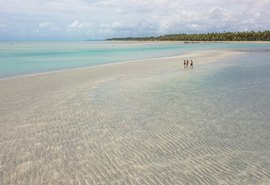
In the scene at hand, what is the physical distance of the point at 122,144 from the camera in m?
7.95

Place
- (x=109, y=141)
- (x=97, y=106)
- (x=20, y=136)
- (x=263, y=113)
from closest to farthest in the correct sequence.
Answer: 1. (x=109, y=141)
2. (x=20, y=136)
3. (x=263, y=113)
4. (x=97, y=106)

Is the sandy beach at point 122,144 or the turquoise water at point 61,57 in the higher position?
the sandy beach at point 122,144

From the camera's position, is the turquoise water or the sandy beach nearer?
the sandy beach

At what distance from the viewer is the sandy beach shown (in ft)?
20.2

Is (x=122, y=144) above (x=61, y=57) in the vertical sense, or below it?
above

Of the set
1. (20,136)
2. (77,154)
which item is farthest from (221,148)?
(20,136)

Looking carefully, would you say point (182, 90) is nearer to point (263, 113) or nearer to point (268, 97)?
point (268, 97)

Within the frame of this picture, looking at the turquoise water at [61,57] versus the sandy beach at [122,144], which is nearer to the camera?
the sandy beach at [122,144]

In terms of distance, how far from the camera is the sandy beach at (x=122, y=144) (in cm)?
616

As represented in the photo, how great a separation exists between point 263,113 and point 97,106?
6.61 m

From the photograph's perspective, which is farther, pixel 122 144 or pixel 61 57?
pixel 61 57

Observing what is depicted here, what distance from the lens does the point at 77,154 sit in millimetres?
7328

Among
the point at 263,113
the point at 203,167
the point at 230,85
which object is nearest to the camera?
the point at 203,167

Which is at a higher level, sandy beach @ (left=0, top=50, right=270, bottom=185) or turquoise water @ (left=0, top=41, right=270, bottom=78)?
sandy beach @ (left=0, top=50, right=270, bottom=185)
